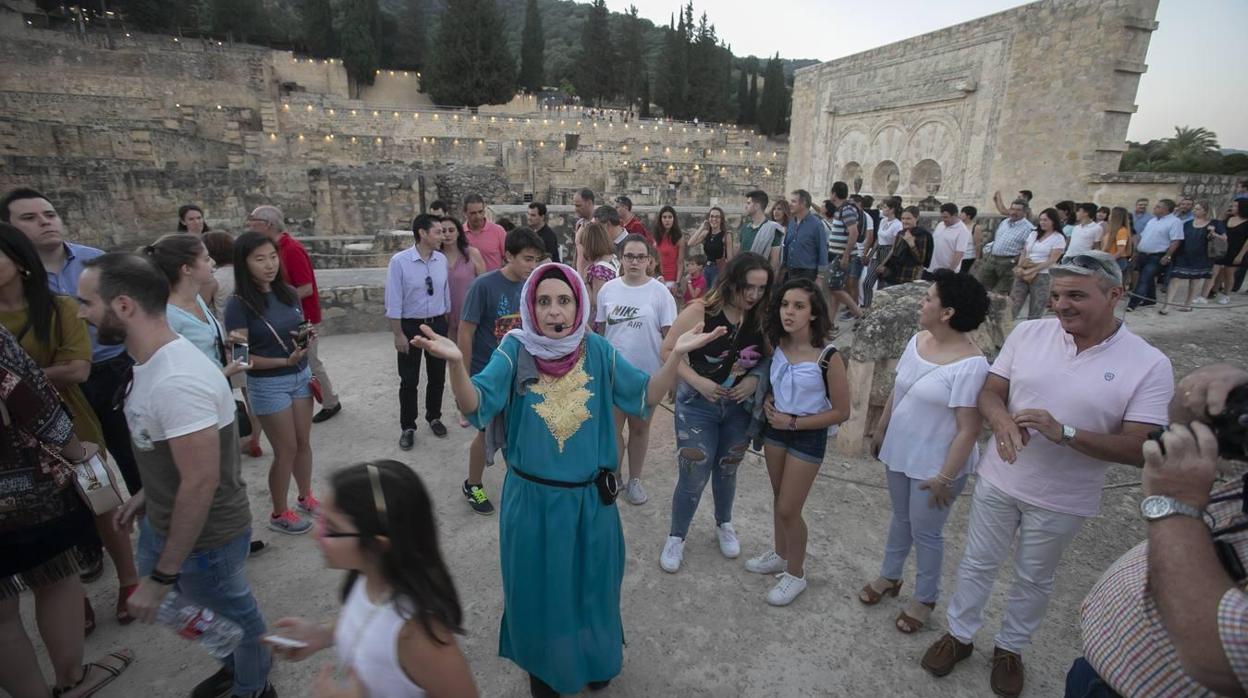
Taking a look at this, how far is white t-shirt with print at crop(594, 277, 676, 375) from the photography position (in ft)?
12.0

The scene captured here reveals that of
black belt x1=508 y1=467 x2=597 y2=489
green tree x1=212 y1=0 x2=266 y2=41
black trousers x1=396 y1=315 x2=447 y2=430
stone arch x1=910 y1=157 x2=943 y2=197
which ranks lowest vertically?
black trousers x1=396 y1=315 x2=447 y2=430

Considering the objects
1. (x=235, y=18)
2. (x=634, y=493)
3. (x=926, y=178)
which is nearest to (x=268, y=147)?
(x=235, y=18)

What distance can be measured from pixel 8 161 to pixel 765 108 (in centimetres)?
5430

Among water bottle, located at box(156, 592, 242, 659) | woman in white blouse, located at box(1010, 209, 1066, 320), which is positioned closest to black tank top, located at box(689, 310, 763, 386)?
water bottle, located at box(156, 592, 242, 659)

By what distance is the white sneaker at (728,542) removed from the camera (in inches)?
130

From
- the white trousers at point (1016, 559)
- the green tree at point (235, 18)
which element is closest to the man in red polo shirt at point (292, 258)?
the white trousers at point (1016, 559)

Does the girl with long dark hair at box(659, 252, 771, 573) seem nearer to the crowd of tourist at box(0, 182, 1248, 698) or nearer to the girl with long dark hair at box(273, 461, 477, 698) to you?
the crowd of tourist at box(0, 182, 1248, 698)

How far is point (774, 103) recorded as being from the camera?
180 ft

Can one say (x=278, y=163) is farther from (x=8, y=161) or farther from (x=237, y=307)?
(x=237, y=307)

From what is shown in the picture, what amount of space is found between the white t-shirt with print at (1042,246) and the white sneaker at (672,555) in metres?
6.42

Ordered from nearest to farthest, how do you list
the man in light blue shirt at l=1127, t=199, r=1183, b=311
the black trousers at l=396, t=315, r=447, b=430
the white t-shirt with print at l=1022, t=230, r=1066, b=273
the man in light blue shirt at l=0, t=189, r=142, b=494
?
the man in light blue shirt at l=0, t=189, r=142, b=494 → the black trousers at l=396, t=315, r=447, b=430 → the white t-shirt with print at l=1022, t=230, r=1066, b=273 → the man in light blue shirt at l=1127, t=199, r=1183, b=311

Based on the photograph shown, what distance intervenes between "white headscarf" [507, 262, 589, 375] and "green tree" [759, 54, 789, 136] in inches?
2347

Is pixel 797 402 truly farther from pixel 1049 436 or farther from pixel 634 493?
pixel 634 493

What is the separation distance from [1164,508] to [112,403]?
14.1 ft
